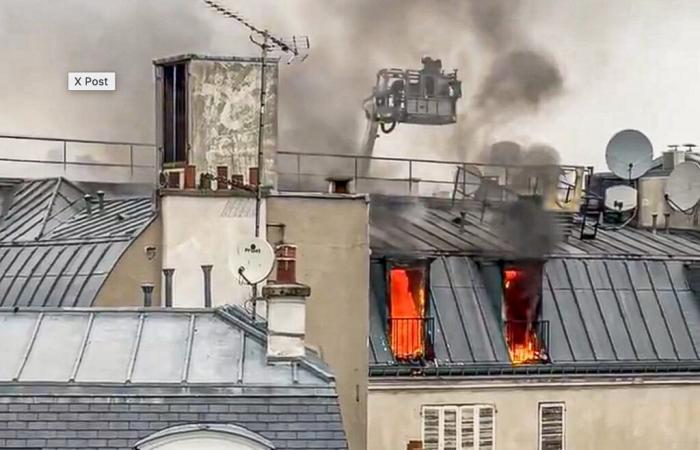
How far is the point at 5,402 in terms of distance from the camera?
15703 mm

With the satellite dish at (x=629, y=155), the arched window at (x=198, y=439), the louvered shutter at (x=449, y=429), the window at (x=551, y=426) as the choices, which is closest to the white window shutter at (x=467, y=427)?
the louvered shutter at (x=449, y=429)

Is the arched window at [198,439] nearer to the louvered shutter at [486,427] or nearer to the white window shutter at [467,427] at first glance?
the white window shutter at [467,427]

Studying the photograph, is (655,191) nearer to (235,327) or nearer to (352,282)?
(352,282)

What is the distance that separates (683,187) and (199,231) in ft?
40.3

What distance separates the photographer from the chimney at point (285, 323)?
54.5 ft

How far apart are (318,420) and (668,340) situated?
42.9 ft

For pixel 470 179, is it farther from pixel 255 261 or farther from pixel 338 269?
pixel 255 261

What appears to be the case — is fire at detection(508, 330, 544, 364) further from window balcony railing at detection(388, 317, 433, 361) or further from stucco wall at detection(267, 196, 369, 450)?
stucco wall at detection(267, 196, 369, 450)

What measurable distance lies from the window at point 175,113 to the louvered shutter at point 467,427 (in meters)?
5.42

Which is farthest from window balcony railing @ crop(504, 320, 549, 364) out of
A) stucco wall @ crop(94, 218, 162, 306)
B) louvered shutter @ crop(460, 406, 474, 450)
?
stucco wall @ crop(94, 218, 162, 306)

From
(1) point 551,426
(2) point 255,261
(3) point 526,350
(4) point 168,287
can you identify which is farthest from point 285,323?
(3) point 526,350

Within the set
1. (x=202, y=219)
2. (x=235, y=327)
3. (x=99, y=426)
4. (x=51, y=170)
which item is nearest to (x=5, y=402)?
(x=99, y=426)

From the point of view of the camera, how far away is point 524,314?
27.3 metres

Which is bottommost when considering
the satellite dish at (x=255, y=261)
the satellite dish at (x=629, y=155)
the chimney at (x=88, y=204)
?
the satellite dish at (x=255, y=261)
